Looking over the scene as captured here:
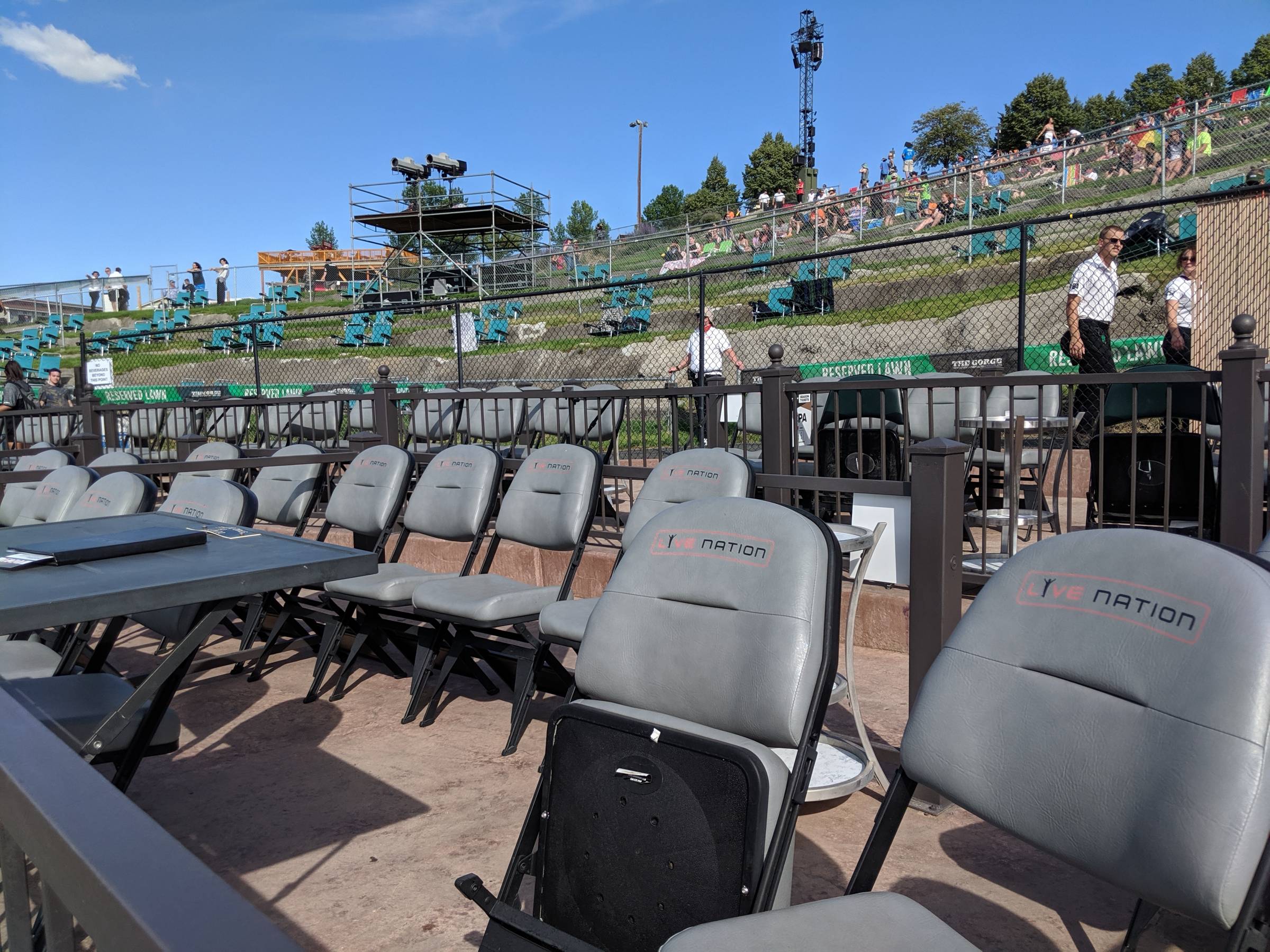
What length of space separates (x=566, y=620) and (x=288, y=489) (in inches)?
116

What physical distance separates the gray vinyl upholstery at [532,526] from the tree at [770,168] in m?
61.1

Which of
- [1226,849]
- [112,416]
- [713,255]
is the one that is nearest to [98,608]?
[1226,849]

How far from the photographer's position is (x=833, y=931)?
1319 millimetres

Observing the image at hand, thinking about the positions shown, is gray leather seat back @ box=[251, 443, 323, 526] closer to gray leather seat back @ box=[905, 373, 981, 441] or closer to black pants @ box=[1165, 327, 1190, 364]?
gray leather seat back @ box=[905, 373, 981, 441]

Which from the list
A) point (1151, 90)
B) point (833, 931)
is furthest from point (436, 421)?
point (1151, 90)

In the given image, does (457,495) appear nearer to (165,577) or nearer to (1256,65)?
(165,577)

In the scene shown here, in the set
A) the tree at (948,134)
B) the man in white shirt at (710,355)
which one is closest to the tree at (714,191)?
the tree at (948,134)

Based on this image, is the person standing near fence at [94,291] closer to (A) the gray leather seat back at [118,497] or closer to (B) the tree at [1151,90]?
(A) the gray leather seat back at [118,497]

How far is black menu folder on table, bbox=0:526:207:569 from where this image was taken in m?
2.25

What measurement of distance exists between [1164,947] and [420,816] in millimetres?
2022

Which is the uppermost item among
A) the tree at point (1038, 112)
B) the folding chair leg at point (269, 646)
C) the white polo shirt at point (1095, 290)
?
the tree at point (1038, 112)

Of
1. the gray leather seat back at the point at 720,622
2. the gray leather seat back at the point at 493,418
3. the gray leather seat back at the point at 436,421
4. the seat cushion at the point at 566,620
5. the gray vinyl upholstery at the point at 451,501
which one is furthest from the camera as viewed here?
the gray leather seat back at the point at 436,421

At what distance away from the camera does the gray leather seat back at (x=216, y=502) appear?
3.42 m

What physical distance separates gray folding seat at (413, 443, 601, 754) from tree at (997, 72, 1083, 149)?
5067 centimetres
